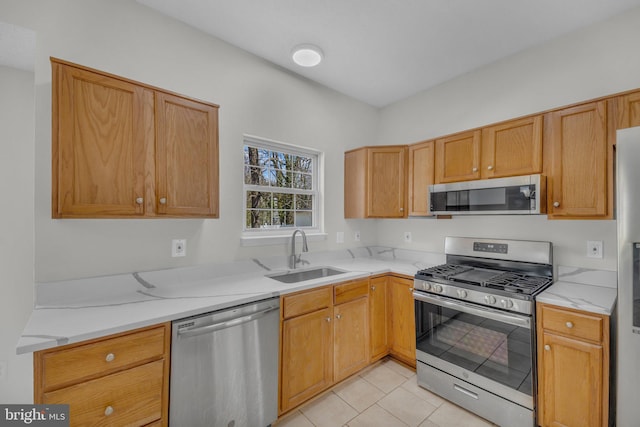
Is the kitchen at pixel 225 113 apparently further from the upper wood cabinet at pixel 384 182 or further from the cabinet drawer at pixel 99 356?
the cabinet drawer at pixel 99 356

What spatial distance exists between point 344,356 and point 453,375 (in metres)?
0.83

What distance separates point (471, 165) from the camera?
Answer: 2396 mm

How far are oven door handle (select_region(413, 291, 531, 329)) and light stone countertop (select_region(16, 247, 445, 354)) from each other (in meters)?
0.29

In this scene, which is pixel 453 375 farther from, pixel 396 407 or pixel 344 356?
pixel 344 356

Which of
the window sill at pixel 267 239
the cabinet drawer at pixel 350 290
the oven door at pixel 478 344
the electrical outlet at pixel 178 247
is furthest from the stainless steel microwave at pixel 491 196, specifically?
the electrical outlet at pixel 178 247

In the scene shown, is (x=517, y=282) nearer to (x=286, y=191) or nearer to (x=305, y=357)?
(x=305, y=357)

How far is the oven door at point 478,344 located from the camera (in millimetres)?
1769

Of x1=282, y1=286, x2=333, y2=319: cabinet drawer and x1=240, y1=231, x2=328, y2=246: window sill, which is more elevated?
x1=240, y1=231, x2=328, y2=246: window sill

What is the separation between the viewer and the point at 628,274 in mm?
1388

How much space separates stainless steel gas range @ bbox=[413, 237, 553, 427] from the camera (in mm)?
1771

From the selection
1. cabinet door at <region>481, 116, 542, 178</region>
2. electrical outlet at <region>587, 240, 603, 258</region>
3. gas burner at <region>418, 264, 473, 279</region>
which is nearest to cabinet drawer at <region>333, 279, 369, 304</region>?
gas burner at <region>418, 264, 473, 279</region>

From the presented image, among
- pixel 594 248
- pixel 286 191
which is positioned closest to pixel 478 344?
pixel 594 248

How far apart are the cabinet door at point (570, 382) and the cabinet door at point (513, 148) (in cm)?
118

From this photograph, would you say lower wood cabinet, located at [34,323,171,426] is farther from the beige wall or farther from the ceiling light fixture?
the ceiling light fixture
